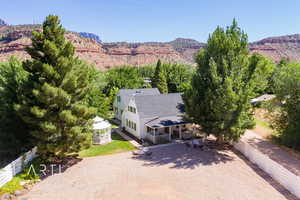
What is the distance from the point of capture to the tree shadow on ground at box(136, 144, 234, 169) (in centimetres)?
1467

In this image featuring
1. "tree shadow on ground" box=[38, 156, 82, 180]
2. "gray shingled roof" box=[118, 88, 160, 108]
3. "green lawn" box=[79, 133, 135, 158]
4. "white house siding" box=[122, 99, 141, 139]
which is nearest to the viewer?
"tree shadow on ground" box=[38, 156, 82, 180]

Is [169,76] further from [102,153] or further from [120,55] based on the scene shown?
→ [120,55]

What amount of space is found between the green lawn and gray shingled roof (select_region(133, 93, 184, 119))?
3.57 meters

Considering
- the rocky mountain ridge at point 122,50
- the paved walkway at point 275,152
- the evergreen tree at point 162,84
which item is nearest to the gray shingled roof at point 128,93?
the evergreen tree at point 162,84

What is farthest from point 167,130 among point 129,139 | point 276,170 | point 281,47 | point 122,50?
point 281,47

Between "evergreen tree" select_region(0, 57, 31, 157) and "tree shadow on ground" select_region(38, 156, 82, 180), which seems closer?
"tree shadow on ground" select_region(38, 156, 82, 180)

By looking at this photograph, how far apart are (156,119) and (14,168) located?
13229 millimetres

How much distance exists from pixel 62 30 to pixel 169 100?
14539 millimetres

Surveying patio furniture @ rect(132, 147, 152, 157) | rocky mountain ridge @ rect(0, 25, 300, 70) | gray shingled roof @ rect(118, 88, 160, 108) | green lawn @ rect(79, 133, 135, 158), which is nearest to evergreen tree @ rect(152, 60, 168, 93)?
gray shingled roof @ rect(118, 88, 160, 108)

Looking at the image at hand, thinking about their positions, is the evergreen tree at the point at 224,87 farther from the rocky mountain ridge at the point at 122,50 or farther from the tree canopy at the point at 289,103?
the rocky mountain ridge at the point at 122,50

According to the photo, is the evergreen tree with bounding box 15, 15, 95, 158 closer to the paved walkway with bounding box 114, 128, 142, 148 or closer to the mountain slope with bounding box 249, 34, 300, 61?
the paved walkway with bounding box 114, 128, 142, 148

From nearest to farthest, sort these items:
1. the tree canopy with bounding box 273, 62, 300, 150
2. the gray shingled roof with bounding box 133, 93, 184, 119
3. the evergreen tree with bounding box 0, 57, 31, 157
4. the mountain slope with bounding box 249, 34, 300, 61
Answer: the evergreen tree with bounding box 0, 57, 31, 157 → the tree canopy with bounding box 273, 62, 300, 150 → the gray shingled roof with bounding box 133, 93, 184, 119 → the mountain slope with bounding box 249, 34, 300, 61

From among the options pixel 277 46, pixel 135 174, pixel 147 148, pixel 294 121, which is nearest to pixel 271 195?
pixel 135 174

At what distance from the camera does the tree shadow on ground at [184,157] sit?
1467 cm
